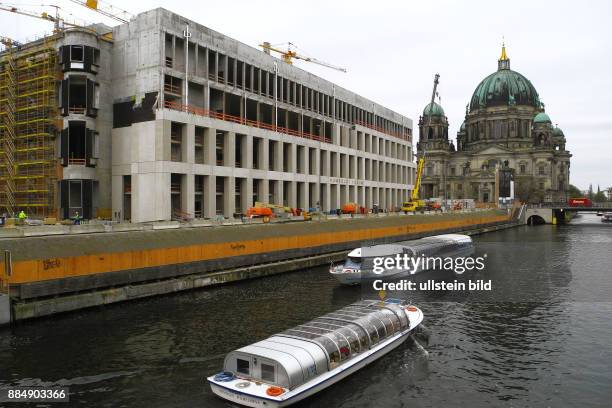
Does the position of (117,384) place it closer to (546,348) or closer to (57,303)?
(57,303)

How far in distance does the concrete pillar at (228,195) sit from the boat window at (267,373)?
46209mm

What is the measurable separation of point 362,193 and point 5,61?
213 feet

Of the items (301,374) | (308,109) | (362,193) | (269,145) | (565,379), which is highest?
(308,109)

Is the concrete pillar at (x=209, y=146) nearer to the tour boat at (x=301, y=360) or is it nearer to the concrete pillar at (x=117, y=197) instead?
the concrete pillar at (x=117, y=197)

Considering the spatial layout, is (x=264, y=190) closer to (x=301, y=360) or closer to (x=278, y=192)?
(x=278, y=192)

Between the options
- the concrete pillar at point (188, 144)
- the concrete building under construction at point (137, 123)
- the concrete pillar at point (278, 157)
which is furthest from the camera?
the concrete pillar at point (278, 157)

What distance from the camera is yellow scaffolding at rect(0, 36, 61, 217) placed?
5822 centimetres

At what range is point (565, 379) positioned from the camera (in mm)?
22016

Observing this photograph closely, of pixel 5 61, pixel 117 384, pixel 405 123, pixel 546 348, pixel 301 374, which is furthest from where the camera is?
pixel 405 123

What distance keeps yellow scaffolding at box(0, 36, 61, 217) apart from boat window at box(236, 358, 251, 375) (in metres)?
48.7

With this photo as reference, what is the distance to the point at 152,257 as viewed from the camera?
3756 centimetres

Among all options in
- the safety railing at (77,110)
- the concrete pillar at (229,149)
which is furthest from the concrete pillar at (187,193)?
the safety railing at (77,110)

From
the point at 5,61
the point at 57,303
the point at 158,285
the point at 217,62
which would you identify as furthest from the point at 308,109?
the point at 57,303

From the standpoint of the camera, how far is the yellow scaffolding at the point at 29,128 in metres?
58.2
